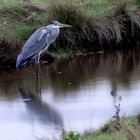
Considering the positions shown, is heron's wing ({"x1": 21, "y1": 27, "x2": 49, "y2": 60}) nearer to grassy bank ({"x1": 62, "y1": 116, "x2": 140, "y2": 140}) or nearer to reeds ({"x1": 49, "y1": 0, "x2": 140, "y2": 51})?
reeds ({"x1": 49, "y1": 0, "x2": 140, "y2": 51})

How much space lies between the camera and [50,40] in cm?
1392

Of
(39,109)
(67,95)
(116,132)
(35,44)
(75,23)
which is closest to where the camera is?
(116,132)

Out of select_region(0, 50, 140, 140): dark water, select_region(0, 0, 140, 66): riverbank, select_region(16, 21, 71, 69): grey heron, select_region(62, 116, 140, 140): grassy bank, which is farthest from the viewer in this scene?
select_region(0, 0, 140, 66): riverbank

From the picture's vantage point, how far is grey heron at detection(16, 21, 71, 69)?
43.5 feet

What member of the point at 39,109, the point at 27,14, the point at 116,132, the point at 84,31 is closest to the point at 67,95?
the point at 39,109

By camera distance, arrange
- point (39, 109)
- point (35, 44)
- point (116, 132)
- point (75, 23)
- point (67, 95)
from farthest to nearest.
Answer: point (75, 23) → point (35, 44) → point (67, 95) → point (39, 109) → point (116, 132)

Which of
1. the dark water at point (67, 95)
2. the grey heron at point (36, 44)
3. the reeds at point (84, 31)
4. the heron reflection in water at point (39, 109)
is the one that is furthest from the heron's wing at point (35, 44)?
the reeds at point (84, 31)

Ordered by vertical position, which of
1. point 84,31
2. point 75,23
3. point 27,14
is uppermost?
point 27,14

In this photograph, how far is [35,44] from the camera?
1349 cm

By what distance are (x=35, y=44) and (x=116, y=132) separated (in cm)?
528

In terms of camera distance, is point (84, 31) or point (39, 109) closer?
point (39, 109)

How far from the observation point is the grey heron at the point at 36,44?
13273 mm

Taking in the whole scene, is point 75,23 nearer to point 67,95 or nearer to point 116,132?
point 67,95

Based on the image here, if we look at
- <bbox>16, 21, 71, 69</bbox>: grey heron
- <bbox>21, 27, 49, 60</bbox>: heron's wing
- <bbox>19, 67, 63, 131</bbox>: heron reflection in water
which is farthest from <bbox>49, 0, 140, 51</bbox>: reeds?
<bbox>19, 67, 63, 131</bbox>: heron reflection in water
